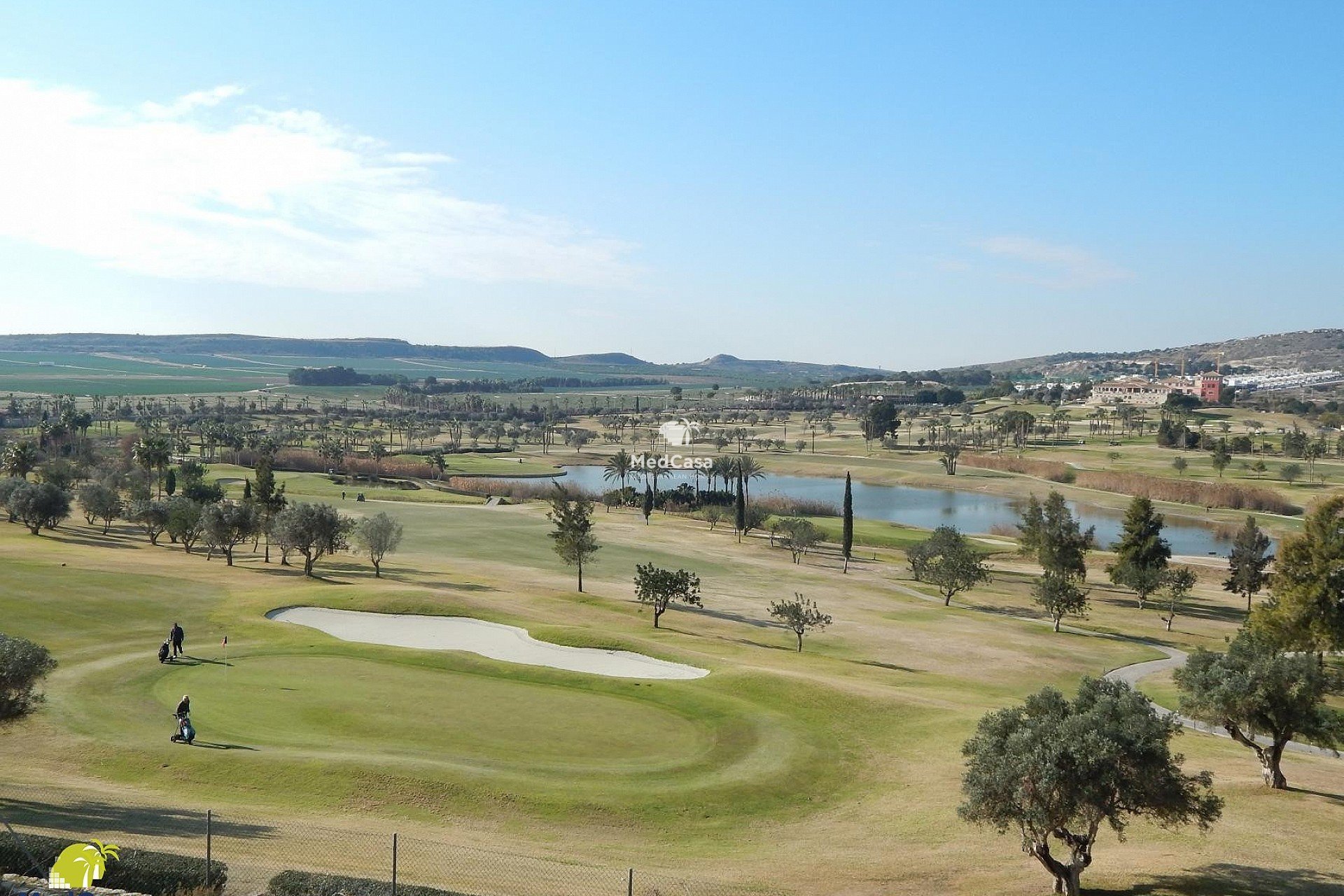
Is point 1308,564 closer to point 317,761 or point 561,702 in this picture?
point 561,702

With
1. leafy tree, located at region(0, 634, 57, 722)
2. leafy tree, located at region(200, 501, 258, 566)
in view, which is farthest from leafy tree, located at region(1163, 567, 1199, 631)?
leafy tree, located at region(0, 634, 57, 722)

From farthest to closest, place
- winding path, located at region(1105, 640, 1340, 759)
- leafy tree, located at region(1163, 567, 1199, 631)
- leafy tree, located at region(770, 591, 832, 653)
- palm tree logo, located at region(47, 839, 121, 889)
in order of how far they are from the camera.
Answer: leafy tree, located at region(1163, 567, 1199, 631) < leafy tree, located at region(770, 591, 832, 653) < winding path, located at region(1105, 640, 1340, 759) < palm tree logo, located at region(47, 839, 121, 889)

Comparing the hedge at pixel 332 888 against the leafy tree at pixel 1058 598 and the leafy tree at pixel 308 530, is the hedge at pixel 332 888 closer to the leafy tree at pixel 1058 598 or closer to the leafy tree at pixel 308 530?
the leafy tree at pixel 308 530

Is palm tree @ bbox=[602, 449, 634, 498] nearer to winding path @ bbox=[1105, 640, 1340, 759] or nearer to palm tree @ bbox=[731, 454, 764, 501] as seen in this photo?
palm tree @ bbox=[731, 454, 764, 501]

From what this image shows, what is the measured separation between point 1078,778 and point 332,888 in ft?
47.9

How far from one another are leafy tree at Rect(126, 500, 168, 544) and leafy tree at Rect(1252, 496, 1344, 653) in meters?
81.6

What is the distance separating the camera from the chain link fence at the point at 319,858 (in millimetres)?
18922

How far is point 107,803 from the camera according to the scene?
2458 centimetres

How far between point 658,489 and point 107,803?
451 ft

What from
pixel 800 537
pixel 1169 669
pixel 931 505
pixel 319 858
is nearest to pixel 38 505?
pixel 800 537

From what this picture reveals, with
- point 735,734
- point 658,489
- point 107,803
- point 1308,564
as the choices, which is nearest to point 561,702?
point 735,734

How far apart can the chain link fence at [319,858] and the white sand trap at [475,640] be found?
20024 mm

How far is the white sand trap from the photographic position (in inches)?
1774

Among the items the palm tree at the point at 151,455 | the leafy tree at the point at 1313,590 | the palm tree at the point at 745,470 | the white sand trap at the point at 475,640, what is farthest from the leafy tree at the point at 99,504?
the leafy tree at the point at 1313,590
